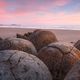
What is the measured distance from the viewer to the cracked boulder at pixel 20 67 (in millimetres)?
5812

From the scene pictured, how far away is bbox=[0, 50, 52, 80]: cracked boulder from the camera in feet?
19.1

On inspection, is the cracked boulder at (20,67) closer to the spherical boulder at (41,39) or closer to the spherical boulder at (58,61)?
the spherical boulder at (58,61)

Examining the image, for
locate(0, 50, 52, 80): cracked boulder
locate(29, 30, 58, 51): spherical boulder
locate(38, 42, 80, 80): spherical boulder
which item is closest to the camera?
locate(0, 50, 52, 80): cracked boulder

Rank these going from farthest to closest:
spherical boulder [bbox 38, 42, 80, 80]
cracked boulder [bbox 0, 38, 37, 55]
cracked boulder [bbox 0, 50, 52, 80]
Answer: cracked boulder [bbox 0, 38, 37, 55]
spherical boulder [bbox 38, 42, 80, 80]
cracked boulder [bbox 0, 50, 52, 80]

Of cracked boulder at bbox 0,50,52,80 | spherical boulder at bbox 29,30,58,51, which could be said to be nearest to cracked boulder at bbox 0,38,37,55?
cracked boulder at bbox 0,50,52,80

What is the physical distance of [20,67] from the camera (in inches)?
232

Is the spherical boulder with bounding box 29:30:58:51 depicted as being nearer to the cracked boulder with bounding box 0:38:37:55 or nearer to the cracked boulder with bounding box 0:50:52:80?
the cracked boulder with bounding box 0:38:37:55

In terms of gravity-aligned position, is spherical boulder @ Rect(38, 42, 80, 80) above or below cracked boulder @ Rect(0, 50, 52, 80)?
below

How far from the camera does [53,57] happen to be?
24.3ft

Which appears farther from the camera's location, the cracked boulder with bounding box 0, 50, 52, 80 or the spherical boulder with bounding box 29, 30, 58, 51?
the spherical boulder with bounding box 29, 30, 58, 51

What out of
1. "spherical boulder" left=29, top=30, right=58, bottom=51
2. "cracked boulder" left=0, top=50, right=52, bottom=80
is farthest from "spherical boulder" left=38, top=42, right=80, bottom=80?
"spherical boulder" left=29, top=30, right=58, bottom=51

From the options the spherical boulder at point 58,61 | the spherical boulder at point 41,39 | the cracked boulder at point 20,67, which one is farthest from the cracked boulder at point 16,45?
the spherical boulder at point 41,39

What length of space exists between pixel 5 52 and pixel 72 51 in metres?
1.95

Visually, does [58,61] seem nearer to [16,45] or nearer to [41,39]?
[16,45]
